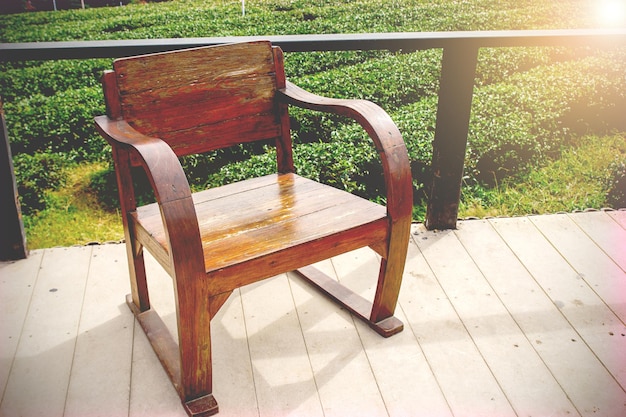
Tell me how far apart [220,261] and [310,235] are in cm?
26

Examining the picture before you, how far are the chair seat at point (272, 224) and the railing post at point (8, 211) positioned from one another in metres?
0.69

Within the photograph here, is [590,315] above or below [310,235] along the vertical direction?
below

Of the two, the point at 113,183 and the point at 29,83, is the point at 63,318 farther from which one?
the point at 29,83

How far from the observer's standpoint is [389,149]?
5.58 ft

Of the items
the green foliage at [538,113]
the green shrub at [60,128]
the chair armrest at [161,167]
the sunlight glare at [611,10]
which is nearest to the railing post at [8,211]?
the chair armrest at [161,167]

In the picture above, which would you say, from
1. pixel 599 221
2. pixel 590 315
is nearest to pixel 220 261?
pixel 590 315

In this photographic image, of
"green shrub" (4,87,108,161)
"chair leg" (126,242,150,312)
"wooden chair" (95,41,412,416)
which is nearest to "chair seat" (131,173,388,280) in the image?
"wooden chair" (95,41,412,416)

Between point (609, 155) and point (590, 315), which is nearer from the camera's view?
point (590, 315)

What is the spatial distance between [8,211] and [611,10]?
37.4ft

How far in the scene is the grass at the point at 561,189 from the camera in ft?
10.8

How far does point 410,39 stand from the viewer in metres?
2.15

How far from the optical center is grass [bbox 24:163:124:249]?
3.01m

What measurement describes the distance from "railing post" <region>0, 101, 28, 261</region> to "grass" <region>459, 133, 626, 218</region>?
203 cm

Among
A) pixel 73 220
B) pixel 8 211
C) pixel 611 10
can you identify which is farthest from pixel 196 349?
pixel 611 10
